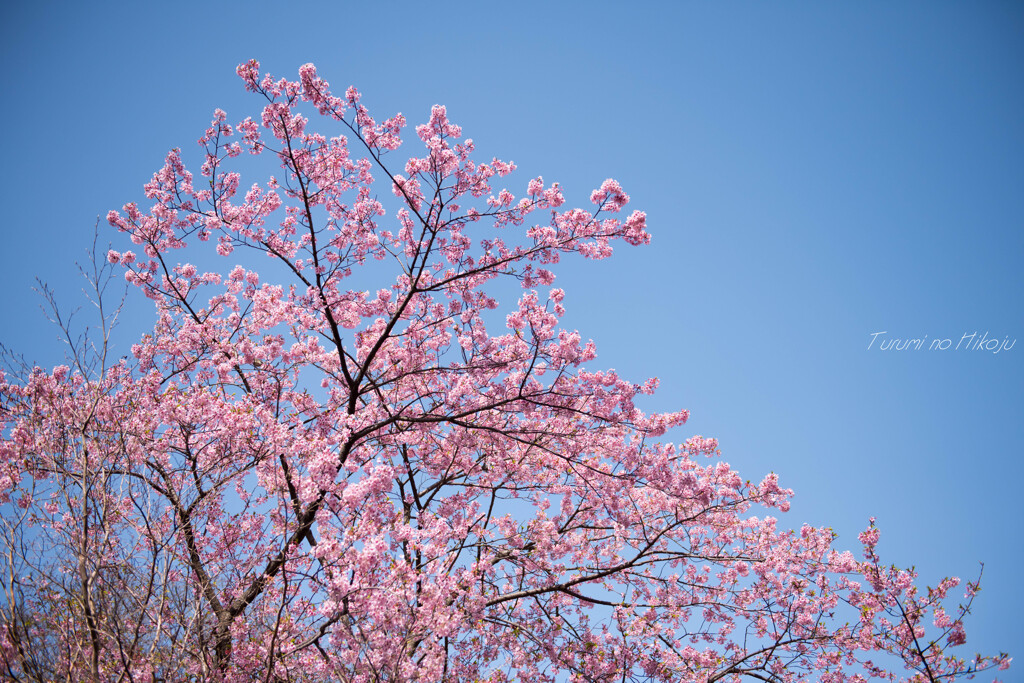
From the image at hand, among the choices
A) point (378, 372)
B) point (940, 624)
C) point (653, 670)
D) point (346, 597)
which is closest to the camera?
point (346, 597)

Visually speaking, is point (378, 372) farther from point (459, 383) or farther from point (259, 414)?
point (259, 414)

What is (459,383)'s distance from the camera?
9195 millimetres

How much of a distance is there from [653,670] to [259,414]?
6.80m

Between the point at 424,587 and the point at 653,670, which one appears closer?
the point at 424,587

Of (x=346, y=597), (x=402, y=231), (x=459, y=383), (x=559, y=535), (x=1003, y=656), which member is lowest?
(x=1003, y=656)

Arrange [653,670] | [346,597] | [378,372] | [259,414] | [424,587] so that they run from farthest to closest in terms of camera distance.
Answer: [378,372]
[653,670]
[259,414]
[424,587]
[346,597]

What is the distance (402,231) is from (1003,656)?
37.5 ft

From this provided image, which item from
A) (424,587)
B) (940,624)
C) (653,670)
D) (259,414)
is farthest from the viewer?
(940,624)

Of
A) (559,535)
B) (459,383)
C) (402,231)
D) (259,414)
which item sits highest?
(402,231)

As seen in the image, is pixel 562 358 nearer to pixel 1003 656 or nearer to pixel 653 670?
pixel 653 670

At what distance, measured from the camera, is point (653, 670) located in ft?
25.9

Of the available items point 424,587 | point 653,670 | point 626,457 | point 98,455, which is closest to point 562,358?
point 626,457

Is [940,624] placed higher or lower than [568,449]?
lower

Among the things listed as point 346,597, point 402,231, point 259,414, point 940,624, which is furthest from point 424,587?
point 940,624
